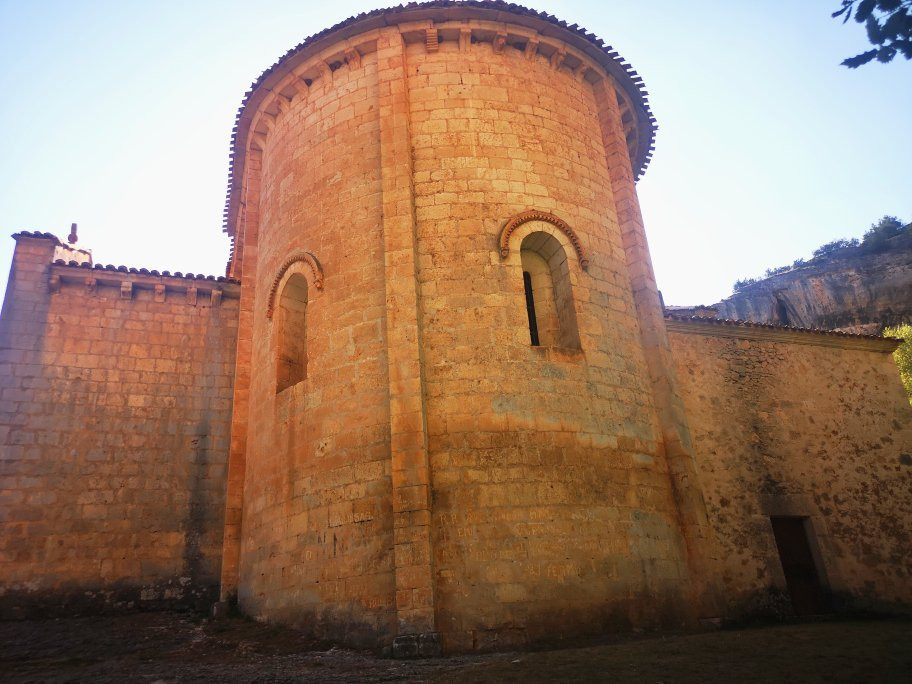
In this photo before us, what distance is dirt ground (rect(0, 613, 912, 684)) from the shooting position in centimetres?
573

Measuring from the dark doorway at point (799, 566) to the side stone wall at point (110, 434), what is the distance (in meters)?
9.80

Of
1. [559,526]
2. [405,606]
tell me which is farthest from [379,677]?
[559,526]

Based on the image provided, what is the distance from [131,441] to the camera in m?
12.0

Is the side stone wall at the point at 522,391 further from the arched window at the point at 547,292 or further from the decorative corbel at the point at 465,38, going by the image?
the arched window at the point at 547,292

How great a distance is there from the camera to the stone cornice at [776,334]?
42.8 ft

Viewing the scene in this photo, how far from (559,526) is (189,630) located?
5477 millimetres

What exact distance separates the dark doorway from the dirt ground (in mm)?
3411

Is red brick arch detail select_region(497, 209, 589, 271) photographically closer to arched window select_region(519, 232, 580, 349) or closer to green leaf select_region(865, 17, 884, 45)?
arched window select_region(519, 232, 580, 349)

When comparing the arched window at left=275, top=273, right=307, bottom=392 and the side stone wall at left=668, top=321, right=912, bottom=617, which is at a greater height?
the arched window at left=275, top=273, right=307, bottom=392

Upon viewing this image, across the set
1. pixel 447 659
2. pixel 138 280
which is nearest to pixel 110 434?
pixel 138 280

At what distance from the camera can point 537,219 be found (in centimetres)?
985

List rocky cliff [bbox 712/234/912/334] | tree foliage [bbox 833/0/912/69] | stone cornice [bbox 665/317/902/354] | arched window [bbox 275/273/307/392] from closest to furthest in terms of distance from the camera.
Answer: tree foliage [bbox 833/0/912/69], arched window [bbox 275/273/307/392], stone cornice [bbox 665/317/902/354], rocky cliff [bbox 712/234/912/334]

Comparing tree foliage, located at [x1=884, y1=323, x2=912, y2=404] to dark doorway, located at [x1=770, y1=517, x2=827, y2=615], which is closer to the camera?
dark doorway, located at [x1=770, y1=517, x2=827, y2=615]

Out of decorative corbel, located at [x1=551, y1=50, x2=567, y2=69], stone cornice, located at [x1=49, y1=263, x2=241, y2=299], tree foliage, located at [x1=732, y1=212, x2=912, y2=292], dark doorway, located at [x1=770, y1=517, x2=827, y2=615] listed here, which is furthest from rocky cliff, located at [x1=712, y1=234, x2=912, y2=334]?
stone cornice, located at [x1=49, y1=263, x2=241, y2=299]
